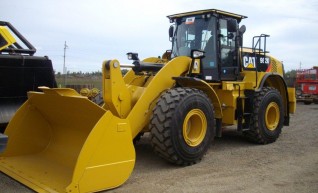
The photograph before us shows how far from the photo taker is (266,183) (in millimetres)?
4980

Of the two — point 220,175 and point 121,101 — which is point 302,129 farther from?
point 121,101

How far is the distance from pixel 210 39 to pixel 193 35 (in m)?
0.33

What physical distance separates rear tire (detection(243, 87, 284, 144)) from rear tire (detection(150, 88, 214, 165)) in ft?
5.58

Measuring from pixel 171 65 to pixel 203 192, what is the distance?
2212mm

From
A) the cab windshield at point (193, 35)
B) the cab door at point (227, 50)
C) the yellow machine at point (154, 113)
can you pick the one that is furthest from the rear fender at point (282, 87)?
the cab windshield at point (193, 35)

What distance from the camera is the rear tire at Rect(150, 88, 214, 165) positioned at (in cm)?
536

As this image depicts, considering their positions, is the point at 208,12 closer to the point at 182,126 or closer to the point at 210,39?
the point at 210,39

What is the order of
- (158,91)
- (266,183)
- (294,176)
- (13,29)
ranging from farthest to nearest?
(13,29)
(158,91)
(294,176)
(266,183)

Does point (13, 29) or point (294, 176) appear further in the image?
point (13, 29)

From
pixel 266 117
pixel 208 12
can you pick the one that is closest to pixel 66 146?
pixel 208 12

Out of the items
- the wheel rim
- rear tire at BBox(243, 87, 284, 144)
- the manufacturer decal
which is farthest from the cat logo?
the wheel rim

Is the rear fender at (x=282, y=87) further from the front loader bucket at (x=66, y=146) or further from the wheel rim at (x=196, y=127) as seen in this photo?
the front loader bucket at (x=66, y=146)

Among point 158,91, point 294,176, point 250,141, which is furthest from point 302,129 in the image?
point 158,91

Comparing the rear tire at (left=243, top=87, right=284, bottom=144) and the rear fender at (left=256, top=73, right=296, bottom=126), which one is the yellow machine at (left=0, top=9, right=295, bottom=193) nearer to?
the rear tire at (left=243, top=87, right=284, bottom=144)
